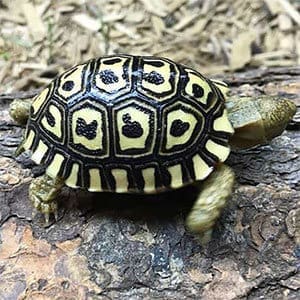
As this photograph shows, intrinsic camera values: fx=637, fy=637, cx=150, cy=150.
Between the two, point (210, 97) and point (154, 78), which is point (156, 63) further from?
point (210, 97)

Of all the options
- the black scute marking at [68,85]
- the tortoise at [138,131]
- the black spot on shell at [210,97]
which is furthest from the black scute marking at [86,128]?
the black spot on shell at [210,97]

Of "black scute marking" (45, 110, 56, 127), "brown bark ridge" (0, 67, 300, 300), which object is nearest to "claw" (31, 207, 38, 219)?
"brown bark ridge" (0, 67, 300, 300)

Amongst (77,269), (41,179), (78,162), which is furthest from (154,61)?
(77,269)

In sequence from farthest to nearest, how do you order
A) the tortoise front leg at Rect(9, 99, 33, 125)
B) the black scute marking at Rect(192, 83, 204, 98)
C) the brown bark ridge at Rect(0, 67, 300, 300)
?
the tortoise front leg at Rect(9, 99, 33, 125) < the black scute marking at Rect(192, 83, 204, 98) < the brown bark ridge at Rect(0, 67, 300, 300)

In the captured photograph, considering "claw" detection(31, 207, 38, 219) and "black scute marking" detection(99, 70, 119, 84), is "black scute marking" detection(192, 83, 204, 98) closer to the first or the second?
"black scute marking" detection(99, 70, 119, 84)

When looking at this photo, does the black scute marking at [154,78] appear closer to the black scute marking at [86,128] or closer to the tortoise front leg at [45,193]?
the black scute marking at [86,128]
